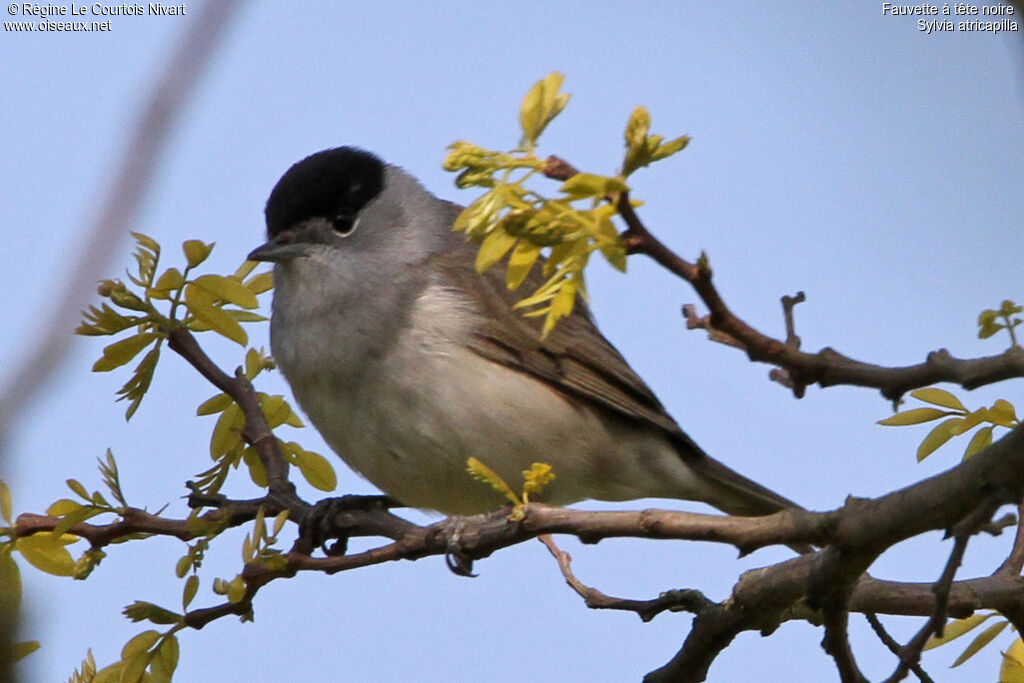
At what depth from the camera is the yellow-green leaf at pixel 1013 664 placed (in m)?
2.87

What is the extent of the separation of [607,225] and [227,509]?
1.60m

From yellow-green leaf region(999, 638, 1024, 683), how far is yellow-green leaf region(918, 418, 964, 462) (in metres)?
0.51

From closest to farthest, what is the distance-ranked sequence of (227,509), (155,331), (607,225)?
(607,225) < (227,509) < (155,331)

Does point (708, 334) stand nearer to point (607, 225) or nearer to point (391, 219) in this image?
point (607, 225)

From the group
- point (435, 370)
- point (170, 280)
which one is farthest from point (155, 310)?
point (435, 370)

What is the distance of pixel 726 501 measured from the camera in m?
5.65

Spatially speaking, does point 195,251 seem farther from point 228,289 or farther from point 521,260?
point 521,260

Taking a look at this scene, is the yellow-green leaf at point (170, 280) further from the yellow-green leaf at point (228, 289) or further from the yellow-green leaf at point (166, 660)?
the yellow-green leaf at point (166, 660)

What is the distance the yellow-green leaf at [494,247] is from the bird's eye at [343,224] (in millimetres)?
3237

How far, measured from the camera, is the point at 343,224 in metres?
5.48

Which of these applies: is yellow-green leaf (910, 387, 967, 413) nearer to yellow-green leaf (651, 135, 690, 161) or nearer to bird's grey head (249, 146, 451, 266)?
yellow-green leaf (651, 135, 690, 161)

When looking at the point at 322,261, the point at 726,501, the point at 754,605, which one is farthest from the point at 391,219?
the point at 754,605

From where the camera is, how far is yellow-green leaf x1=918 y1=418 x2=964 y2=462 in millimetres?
3174

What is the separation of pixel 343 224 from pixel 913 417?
299 cm
